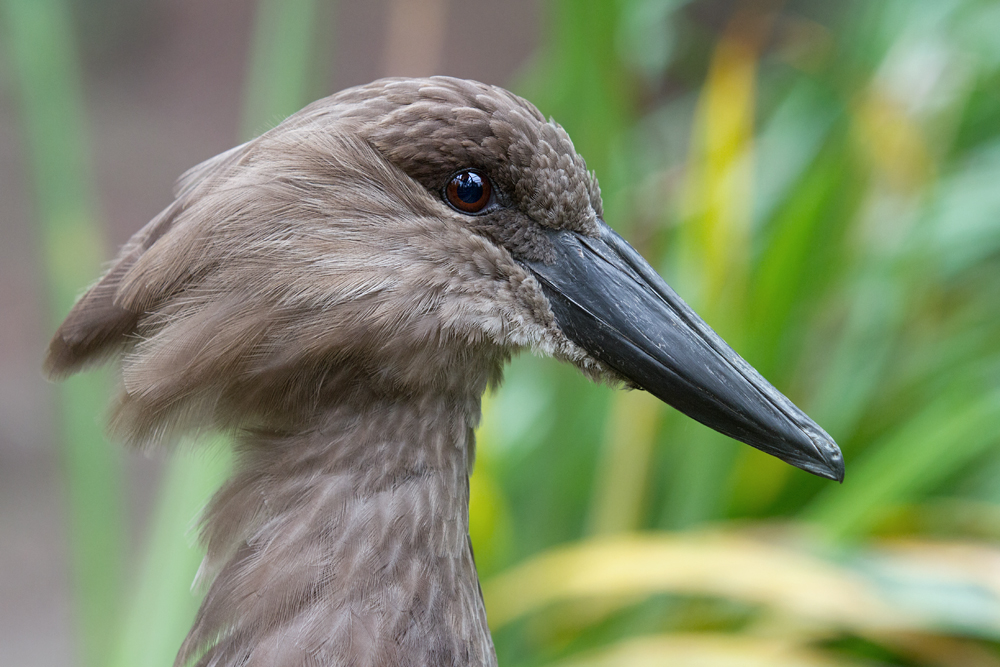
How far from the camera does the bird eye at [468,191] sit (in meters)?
0.93

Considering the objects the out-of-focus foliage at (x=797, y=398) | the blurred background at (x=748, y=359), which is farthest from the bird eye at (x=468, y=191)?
the out-of-focus foliage at (x=797, y=398)

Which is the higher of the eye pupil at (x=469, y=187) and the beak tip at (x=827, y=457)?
the eye pupil at (x=469, y=187)

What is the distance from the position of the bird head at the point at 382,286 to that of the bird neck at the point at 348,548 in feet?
0.13

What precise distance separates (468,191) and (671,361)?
0.90 ft

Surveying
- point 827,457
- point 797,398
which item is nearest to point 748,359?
point 797,398

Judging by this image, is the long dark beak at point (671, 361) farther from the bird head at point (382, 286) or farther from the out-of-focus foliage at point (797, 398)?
the out-of-focus foliage at point (797, 398)

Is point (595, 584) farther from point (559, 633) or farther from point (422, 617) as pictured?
point (422, 617)

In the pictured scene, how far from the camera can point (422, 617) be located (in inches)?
37.0

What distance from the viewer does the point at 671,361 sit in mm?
992

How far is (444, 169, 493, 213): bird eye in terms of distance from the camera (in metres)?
0.93

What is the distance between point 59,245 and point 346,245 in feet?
3.46

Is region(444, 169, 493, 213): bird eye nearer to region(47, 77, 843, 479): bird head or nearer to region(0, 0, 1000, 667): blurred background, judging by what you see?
region(47, 77, 843, 479): bird head

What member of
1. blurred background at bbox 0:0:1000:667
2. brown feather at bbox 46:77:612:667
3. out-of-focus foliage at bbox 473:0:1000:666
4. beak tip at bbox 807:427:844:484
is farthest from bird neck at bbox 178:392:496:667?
out-of-focus foliage at bbox 473:0:1000:666

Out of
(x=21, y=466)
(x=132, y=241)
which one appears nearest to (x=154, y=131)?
(x=21, y=466)
